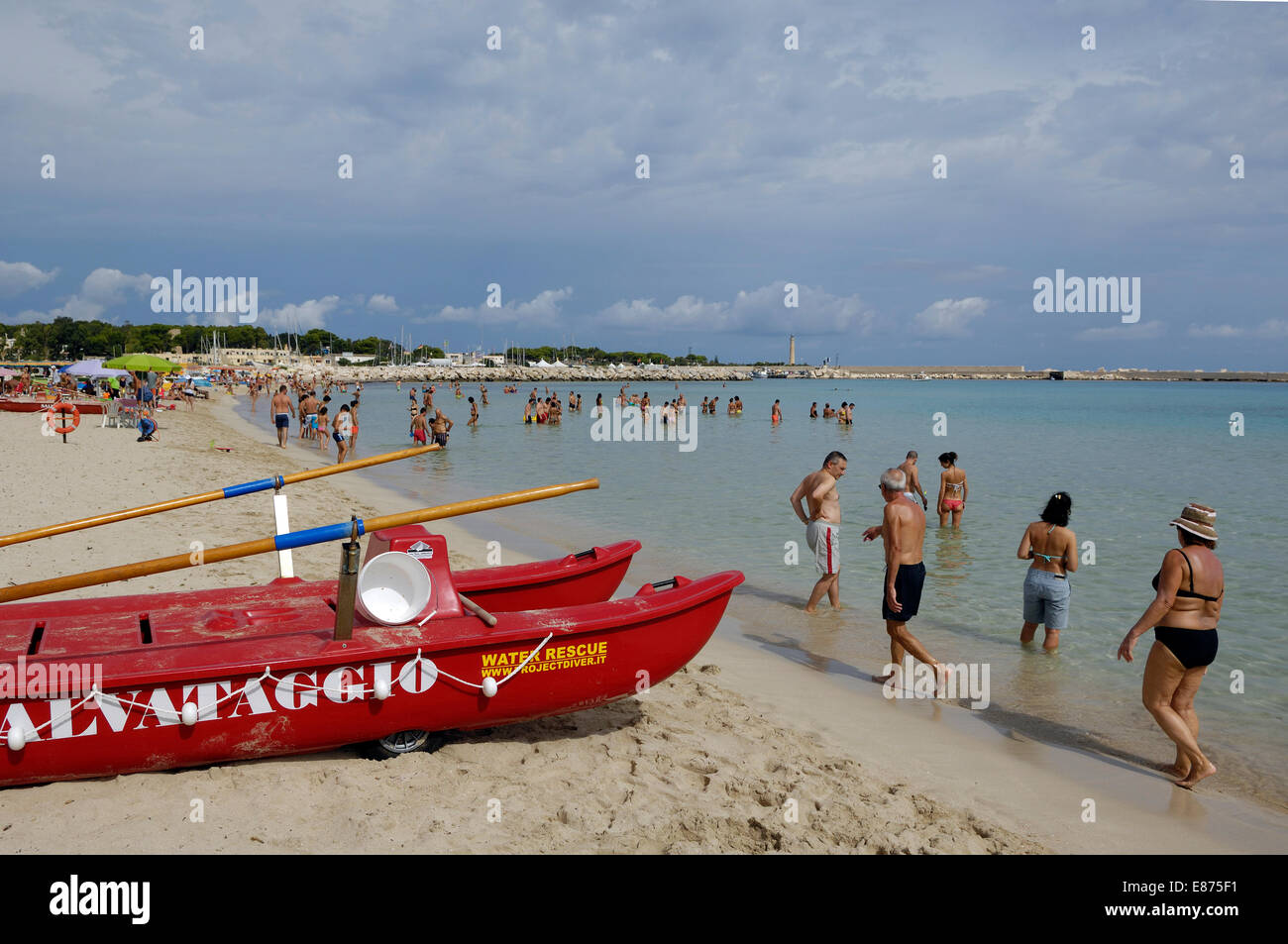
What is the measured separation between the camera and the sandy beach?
3906 millimetres

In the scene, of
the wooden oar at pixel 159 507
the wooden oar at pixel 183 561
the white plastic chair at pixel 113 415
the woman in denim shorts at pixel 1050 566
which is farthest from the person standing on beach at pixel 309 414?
the woman in denim shorts at pixel 1050 566

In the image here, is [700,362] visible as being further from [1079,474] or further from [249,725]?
[249,725]

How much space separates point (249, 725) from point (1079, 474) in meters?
23.0

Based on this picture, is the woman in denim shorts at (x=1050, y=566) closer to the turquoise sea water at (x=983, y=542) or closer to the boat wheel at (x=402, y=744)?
the turquoise sea water at (x=983, y=542)

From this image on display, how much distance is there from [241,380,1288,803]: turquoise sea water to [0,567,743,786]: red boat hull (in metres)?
3.02

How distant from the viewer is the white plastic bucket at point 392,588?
472 cm

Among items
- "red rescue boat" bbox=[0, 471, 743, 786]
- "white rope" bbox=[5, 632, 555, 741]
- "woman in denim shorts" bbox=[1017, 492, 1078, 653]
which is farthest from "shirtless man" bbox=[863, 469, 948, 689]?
"white rope" bbox=[5, 632, 555, 741]

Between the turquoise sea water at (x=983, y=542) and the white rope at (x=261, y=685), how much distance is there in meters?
3.62

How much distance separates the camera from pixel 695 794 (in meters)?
4.46

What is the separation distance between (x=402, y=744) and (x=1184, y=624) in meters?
4.58

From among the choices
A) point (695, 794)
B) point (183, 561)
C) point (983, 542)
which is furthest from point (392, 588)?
point (983, 542)

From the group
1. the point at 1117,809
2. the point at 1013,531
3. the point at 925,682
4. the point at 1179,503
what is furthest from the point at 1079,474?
the point at 1117,809

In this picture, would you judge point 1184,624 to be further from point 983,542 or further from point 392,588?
point 983,542

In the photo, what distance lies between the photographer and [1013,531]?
44.2 ft
